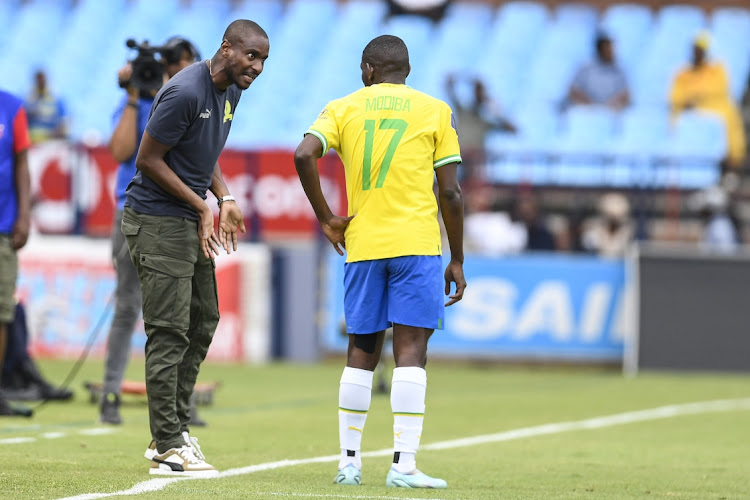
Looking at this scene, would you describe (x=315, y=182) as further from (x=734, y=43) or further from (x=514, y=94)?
(x=734, y=43)

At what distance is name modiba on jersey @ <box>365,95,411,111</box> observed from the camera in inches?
256

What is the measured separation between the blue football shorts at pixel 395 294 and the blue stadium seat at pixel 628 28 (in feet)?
59.7

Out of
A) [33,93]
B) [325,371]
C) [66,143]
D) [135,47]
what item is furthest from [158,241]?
[33,93]

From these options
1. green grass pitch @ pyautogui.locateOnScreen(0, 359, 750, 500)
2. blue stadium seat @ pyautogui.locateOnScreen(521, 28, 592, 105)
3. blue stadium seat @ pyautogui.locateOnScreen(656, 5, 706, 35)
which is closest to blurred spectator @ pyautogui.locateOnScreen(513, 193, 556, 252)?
green grass pitch @ pyautogui.locateOnScreen(0, 359, 750, 500)

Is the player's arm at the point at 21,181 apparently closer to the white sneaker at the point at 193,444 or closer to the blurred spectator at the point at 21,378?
the blurred spectator at the point at 21,378

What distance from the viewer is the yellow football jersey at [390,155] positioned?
6508 mm

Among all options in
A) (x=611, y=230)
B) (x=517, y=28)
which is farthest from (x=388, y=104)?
(x=517, y=28)

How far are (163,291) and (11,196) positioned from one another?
291 centimetres

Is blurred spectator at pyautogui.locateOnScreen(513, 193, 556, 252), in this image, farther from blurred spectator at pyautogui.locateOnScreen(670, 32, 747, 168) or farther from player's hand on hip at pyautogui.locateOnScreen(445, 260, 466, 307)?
player's hand on hip at pyautogui.locateOnScreen(445, 260, 466, 307)

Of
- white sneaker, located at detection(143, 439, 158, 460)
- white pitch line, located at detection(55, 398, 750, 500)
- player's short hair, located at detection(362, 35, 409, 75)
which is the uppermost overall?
player's short hair, located at detection(362, 35, 409, 75)

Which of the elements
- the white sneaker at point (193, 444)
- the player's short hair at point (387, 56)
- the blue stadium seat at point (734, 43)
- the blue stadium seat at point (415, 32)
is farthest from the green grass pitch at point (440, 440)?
the blue stadium seat at point (415, 32)

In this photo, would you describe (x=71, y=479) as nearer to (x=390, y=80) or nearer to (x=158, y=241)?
(x=158, y=241)

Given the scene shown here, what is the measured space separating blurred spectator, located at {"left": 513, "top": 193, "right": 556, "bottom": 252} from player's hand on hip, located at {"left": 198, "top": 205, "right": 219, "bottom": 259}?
1118 cm

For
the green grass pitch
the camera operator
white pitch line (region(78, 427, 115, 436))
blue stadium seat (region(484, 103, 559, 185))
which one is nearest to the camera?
the green grass pitch
